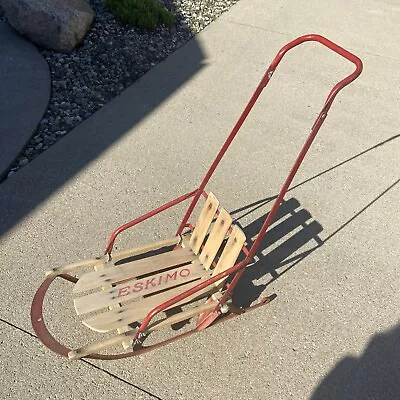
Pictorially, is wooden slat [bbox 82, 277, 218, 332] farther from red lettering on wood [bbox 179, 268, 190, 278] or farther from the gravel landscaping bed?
the gravel landscaping bed

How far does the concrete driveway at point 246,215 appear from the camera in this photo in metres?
2.93

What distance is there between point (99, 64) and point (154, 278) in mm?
3178

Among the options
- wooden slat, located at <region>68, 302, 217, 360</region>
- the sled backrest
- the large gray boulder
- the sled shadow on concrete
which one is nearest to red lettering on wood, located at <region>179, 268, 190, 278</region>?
the sled backrest

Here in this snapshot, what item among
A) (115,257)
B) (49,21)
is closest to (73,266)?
(115,257)

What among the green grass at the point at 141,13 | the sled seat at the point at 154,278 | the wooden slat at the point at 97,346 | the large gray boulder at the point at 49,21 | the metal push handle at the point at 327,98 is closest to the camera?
the metal push handle at the point at 327,98

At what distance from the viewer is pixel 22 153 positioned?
14.4ft

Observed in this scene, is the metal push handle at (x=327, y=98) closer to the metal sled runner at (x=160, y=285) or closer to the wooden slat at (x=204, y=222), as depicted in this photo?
the metal sled runner at (x=160, y=285)

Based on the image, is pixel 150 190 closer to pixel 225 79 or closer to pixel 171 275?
pixel 171 275

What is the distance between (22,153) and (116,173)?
84 cm

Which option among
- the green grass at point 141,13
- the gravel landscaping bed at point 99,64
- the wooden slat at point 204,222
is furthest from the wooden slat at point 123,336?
the green grass at point 141,13

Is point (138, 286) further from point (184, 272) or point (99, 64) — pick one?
point (99, 64)

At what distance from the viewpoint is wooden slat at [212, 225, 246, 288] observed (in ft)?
10.1

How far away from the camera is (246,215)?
3957mm

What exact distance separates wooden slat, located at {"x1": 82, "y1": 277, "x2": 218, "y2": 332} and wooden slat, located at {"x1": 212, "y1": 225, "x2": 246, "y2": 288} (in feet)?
0.42
